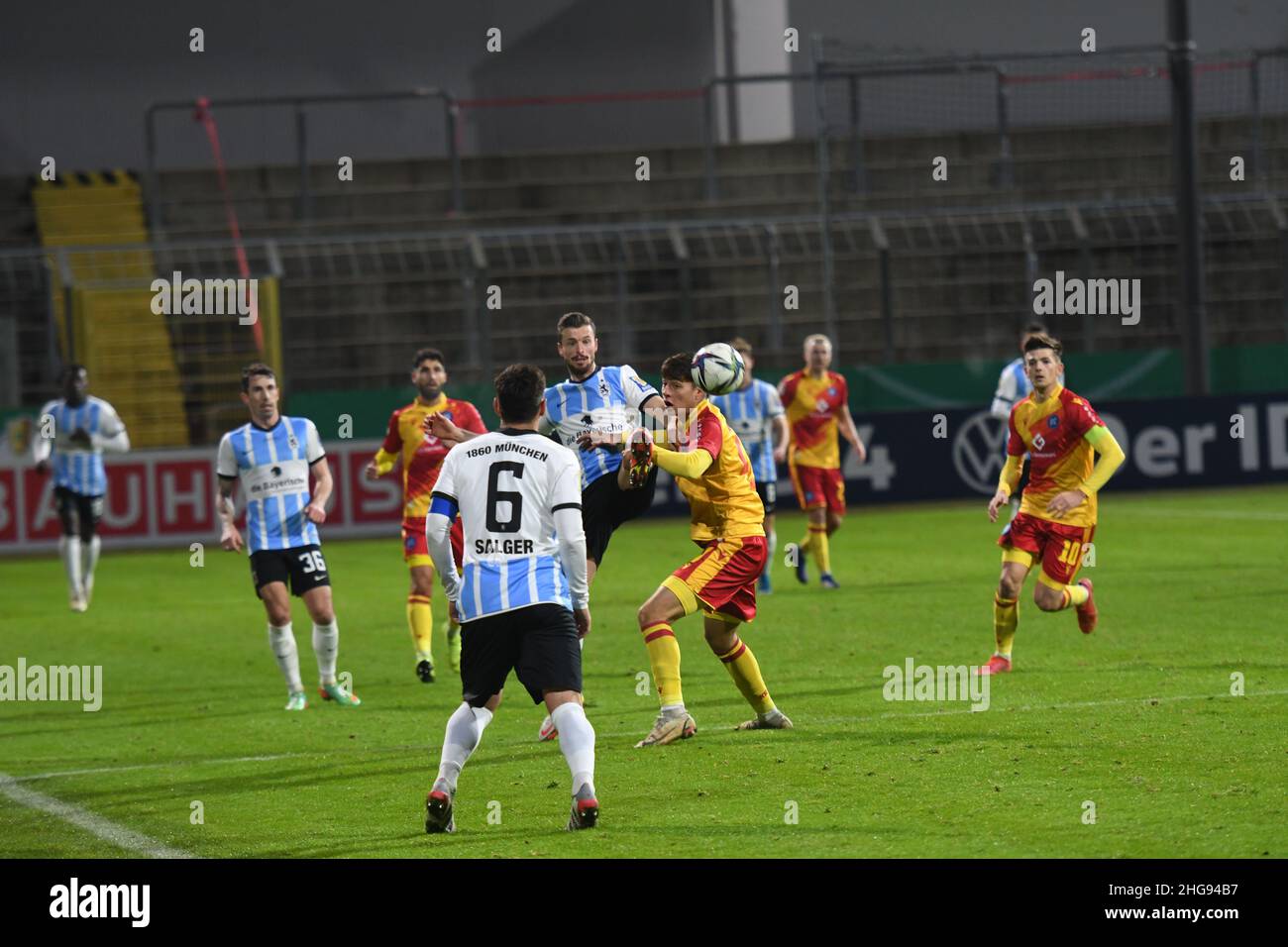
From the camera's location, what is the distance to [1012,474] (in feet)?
39.3

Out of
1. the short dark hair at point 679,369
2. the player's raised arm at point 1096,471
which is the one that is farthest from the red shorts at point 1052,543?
the short dark hair at point 679,369

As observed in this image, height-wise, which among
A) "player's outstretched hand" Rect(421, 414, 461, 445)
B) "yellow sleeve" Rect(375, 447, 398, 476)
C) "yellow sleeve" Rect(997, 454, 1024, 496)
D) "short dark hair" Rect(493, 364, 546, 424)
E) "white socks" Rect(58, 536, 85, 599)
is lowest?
"white socks" Rect(58, 536, 85, 599)

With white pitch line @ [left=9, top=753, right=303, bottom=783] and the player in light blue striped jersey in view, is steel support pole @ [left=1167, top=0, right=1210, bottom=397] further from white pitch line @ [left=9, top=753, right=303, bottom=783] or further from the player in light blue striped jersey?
white pitch line @ [left=9, top=753, right=303, bottom=783]

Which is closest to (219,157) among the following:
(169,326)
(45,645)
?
(169,326)

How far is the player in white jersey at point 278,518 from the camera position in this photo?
1175cm

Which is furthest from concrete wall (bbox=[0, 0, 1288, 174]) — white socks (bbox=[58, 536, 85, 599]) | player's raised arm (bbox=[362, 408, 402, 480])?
player's raised arm (bbox=[362, 408, 402, 480])

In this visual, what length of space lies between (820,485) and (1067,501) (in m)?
6.48

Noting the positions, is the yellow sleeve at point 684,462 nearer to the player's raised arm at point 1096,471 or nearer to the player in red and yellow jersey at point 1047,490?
the player in red and yellow jersey at point 1047,490

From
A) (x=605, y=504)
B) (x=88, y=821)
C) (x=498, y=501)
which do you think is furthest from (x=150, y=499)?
(x=498, y=501)

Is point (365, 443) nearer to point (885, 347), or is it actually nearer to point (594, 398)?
point (885, 347)

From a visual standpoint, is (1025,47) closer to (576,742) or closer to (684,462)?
(684,462)

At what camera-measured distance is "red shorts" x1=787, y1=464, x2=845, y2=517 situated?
1784cm

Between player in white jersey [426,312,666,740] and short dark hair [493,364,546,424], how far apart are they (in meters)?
2.63
